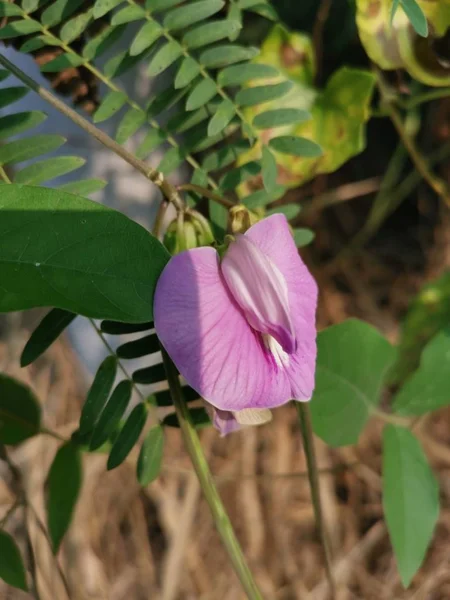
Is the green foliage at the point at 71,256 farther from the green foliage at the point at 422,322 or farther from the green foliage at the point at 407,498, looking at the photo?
the green foliage at the point at 422,322

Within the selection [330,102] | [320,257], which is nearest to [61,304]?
[330,102]

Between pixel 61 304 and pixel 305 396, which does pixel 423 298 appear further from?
pixel 61 304

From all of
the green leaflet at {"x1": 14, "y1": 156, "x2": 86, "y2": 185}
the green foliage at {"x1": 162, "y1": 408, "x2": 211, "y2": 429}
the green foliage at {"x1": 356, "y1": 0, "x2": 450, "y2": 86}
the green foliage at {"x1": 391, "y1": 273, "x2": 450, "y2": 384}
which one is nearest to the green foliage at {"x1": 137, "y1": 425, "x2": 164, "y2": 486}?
the green foliage at {"x1": 162, "y1": 408, "x2": 211, "y2": 429}

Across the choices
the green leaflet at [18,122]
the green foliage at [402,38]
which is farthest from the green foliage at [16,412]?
the green foliage at [402,38]

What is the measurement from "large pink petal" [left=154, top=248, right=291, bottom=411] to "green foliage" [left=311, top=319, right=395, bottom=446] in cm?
23

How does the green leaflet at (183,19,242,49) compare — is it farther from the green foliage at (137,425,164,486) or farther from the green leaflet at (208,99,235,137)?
the green foliage at (137,425,164,486)

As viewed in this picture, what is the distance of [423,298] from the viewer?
972mm

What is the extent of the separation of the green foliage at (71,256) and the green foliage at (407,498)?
39 centimetres

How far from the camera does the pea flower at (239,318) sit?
0.40 meters

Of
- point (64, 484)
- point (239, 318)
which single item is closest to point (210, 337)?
point (239, 318)

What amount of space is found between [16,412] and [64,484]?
91mm

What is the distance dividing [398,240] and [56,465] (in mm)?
823

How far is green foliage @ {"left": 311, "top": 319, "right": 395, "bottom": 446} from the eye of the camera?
25.7 inches

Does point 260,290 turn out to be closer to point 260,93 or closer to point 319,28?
point 260,93
